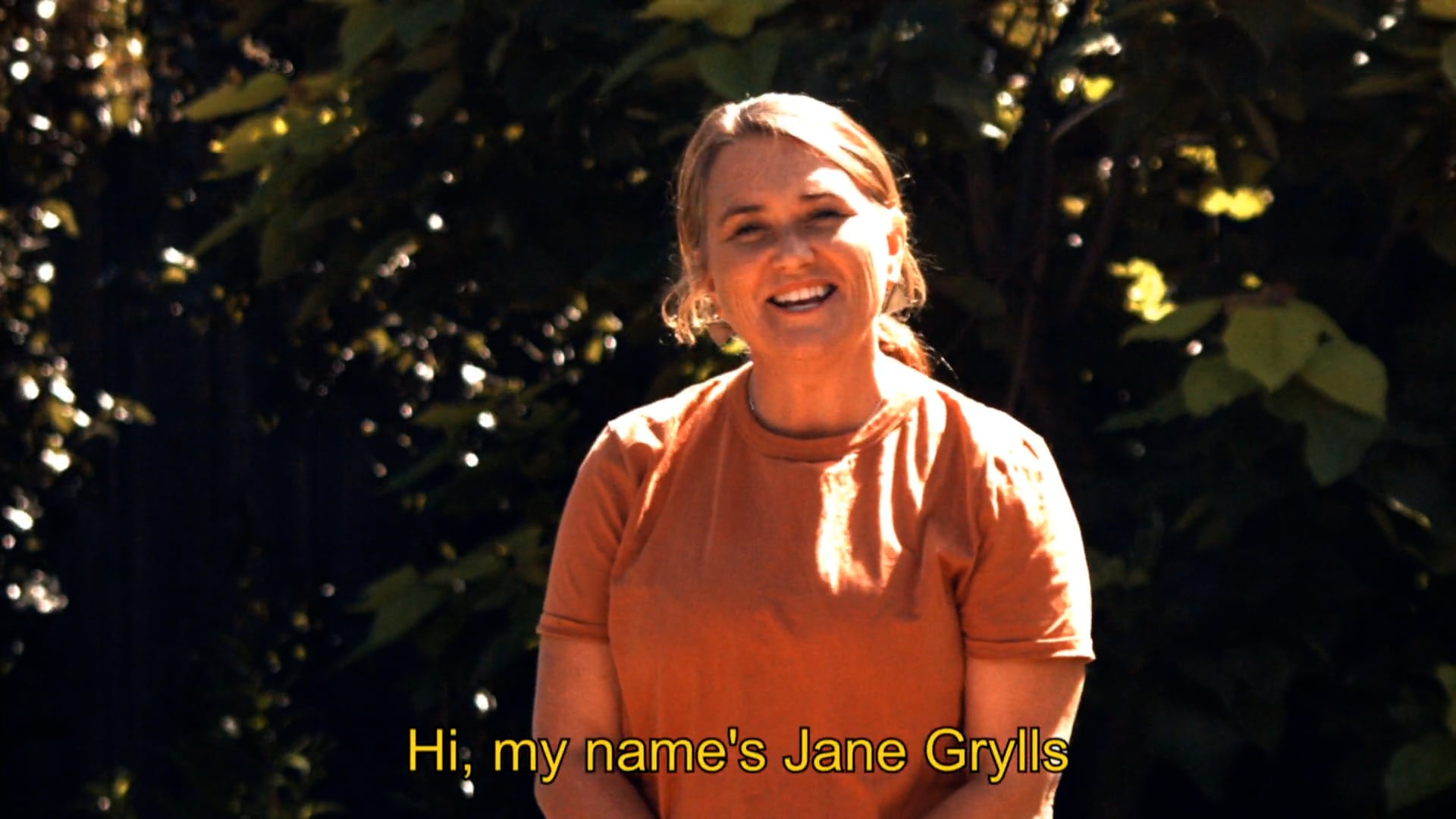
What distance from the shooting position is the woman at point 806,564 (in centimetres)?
182

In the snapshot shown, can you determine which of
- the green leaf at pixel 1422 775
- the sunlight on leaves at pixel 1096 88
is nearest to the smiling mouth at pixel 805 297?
the green leaf at pixel 1422 775

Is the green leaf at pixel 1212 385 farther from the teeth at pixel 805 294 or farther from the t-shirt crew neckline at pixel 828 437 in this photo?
the teeth at pixel 805 294

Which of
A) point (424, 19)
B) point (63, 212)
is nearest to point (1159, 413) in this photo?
point (424, 19)

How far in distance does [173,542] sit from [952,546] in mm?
3299

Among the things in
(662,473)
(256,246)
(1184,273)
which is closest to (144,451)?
(256,246)

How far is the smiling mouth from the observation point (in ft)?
6.26

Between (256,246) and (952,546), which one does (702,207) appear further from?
(256,246)

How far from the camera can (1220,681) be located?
2.70 meters

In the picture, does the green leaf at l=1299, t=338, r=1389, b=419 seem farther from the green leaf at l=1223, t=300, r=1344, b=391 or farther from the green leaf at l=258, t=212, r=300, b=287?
the green leaf at l=258, t=212, r=300, b=287

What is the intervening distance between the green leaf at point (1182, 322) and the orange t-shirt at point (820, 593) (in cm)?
85

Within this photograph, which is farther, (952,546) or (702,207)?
(702,207)

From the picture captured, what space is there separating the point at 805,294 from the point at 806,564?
0.92ft

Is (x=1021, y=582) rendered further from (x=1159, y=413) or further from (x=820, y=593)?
(x=1159, y=413)

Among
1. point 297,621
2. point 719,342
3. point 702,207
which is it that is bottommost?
point 297,621
